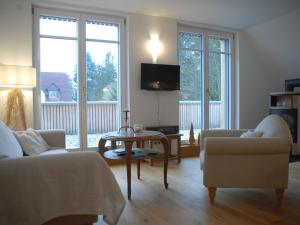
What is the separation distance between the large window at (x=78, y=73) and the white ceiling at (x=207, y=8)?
391 mm

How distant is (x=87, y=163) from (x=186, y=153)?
139 inches

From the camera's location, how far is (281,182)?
265cm

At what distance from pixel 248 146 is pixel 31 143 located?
2.20 metres

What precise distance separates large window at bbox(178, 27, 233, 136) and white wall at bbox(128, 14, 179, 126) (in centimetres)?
31

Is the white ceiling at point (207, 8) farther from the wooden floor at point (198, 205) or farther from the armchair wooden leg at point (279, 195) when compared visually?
the armchair wooden leg at point (279, 195)

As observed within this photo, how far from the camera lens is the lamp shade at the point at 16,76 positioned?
3395 millimetres

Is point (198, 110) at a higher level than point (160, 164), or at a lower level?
higher

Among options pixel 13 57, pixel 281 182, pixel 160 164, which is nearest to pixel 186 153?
pixel 160 164

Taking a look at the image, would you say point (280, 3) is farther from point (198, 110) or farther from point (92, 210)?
point (92, 210)

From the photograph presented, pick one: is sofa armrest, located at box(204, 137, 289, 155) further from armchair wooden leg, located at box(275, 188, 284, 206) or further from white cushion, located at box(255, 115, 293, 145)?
armchair wooden leg, located at box(275, 188, 284, 206)

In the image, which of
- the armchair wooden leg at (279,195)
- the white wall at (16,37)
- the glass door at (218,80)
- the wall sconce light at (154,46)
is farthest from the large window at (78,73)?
the armchair wooden leg at (279,195)

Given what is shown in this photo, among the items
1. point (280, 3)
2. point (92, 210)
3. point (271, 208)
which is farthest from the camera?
point (280, 3)

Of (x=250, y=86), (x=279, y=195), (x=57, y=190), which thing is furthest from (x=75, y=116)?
(x=250, y=86)

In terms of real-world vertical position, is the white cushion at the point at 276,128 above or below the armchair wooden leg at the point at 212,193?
above
